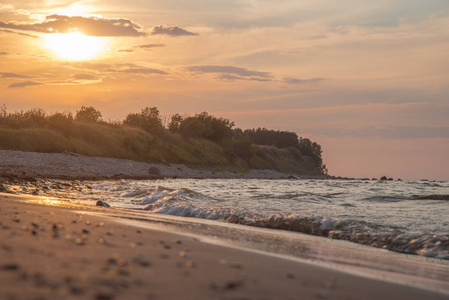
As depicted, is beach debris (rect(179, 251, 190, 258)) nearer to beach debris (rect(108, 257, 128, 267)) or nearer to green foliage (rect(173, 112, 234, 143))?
beach debris (rect(108, 257, 128, 267))

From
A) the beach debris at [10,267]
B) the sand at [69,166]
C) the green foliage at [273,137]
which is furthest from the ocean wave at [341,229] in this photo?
the green foliage at [273,137]

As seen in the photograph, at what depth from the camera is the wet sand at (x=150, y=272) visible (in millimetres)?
2725

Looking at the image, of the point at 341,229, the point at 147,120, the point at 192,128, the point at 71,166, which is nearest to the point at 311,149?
the point at 192,128

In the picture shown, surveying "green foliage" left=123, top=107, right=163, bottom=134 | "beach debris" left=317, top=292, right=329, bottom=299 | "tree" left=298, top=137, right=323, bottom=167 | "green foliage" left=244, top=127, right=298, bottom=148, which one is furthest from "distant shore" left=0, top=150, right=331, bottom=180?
"green foliage" left=244, top=127, right=298, bottom=148

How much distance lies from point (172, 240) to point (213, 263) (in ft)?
4.69

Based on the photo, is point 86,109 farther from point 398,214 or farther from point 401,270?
point 401,270

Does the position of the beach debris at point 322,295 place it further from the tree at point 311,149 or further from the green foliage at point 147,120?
the tree at point 311,149

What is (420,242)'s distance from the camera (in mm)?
7488

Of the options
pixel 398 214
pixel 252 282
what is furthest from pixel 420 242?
pixel 252 282

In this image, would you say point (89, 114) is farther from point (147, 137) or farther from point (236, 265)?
point (236, 265)

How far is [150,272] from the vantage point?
329cm

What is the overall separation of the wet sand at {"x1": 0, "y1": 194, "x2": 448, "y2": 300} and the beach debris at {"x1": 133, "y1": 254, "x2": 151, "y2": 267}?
0.01 metres

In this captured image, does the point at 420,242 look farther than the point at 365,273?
Yes

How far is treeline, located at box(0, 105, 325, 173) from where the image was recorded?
132 ft
